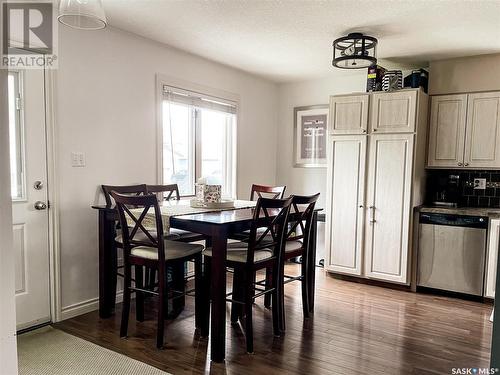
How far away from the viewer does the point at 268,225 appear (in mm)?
2600

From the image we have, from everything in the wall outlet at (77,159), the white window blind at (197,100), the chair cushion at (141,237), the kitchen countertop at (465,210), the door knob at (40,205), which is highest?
the white window blind at (197,100)

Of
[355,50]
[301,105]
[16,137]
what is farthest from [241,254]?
[301,105]

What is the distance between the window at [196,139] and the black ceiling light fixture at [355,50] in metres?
1.49

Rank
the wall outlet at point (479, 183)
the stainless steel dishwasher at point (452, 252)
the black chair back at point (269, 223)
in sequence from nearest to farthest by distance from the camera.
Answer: the black chair back at point (269, 223)
the stainless steel dishwasher at point (452, 252)
the wall outlet at point (479, 183)

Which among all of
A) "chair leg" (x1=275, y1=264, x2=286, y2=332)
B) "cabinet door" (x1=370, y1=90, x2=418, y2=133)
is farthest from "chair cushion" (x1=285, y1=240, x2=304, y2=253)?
"cabinet door" (x1=370, y1=90, x2=418, y2=133)

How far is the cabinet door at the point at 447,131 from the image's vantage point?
383cm

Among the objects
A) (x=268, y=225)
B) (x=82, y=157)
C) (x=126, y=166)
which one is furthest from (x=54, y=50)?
(x=268, y=225)

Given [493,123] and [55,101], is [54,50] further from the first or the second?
[493,123]

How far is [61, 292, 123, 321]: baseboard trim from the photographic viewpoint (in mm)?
3015

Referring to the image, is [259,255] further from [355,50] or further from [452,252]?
[452,252]

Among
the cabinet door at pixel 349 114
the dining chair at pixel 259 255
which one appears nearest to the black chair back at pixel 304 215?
the dining chair at pixel 259 255

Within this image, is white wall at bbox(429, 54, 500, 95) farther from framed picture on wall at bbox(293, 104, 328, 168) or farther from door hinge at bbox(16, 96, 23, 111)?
door hinge at bbox(16, 96, 23, 111)

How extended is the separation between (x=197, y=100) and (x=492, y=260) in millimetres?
3151

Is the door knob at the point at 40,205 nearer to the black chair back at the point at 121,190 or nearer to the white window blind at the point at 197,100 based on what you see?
the black chair back at the point at 121,190
